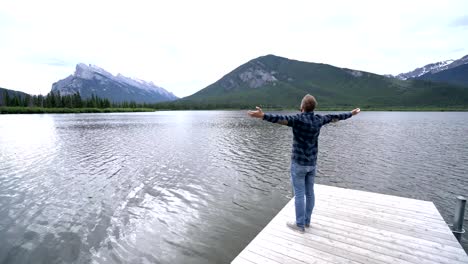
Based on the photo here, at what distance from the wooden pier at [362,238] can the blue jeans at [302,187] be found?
0.46 metres

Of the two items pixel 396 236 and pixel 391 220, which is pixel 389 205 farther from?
pixel 396 236

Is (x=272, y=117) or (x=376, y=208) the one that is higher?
(x=272, y=117)

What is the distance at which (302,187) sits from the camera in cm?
641

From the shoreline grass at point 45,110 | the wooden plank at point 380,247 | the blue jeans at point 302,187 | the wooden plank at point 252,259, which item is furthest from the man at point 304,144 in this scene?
the shoreline grass at point 45,110

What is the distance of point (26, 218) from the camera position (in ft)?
32.8

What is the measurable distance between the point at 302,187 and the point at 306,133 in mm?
1503

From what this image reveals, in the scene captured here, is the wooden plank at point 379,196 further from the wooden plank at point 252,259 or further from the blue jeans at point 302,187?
the wooden plank at point 252,259

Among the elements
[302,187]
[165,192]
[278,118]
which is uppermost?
[278,118]

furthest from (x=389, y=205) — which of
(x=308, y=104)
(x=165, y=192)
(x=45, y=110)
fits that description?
(x=45, y=110)

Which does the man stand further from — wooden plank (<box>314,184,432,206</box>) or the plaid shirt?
wooden plank (<box>314,184,432,206</box>)

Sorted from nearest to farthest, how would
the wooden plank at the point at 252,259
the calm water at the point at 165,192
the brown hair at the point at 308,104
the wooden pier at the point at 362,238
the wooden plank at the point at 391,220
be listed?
the wooden plank at the point at 252,259, the wooden pier at the point at 362,238, the brown hair at the point at 308,104, the wooden plank at the point at 391,220, the calm water at the point at 165,192

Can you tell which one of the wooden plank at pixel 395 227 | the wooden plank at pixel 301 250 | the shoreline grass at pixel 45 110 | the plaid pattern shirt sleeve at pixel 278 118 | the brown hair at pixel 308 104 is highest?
the shoreline grass at pixel 45 110

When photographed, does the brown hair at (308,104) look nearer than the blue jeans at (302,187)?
Yes

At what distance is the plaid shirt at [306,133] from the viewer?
19.3ft
